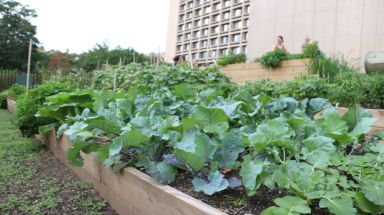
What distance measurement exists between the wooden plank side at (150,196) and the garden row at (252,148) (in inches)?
2.4

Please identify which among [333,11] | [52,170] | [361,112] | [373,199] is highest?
[333,11]

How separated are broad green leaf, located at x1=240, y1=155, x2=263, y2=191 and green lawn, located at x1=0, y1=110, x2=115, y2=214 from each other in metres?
0.95

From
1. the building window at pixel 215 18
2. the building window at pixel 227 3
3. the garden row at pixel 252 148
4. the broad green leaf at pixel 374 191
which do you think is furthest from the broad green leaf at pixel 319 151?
the building window at pixel 215 18

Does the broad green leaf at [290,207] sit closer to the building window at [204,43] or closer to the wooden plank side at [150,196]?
the wooden plank side at [150,196]

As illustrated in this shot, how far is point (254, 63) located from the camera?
729cm

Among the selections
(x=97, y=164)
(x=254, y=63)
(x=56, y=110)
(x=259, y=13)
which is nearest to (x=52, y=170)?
(x=56, y=110)

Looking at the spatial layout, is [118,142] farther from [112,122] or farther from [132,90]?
[132,90]

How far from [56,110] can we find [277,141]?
2.19m

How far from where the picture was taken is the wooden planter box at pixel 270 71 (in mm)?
6254

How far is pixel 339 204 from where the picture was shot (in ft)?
3.41

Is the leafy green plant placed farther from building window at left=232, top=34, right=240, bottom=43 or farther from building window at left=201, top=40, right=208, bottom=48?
building window at left=201, top=40, right=208, bottom=48

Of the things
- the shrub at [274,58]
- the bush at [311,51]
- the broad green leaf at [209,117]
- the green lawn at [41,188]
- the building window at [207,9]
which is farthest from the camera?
the building window at [207,9]

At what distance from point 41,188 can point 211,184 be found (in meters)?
1.45

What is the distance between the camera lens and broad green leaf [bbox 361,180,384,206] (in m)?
1.06
